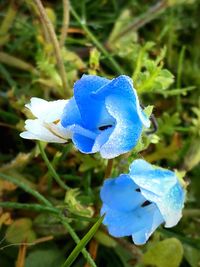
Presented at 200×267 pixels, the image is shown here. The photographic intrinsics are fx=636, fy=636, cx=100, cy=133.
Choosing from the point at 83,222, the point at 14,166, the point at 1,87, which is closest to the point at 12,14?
the point at 1,87

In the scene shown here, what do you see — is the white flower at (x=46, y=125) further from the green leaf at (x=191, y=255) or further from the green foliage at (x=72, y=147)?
the green leaf at (x=191, y=255)

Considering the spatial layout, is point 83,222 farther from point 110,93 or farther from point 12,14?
point 12,14

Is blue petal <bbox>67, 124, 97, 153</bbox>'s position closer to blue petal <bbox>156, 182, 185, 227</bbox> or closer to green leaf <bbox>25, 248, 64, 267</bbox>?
blue petal <bbox>156, 182, 185, 227</bbox>

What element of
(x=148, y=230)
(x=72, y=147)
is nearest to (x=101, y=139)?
(x=148, y=230)

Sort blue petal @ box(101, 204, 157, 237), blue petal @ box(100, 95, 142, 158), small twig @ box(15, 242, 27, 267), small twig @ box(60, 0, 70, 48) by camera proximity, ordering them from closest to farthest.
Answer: blue petal @ box(100, 95, 142, 158) < blue petal @ box(101, 204, 157, 237) < small twig @ box(15, 242, 27, 267) < small twig @ box(60, 0, 70, 48)

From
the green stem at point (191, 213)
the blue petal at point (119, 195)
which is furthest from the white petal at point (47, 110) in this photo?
the green stem at point (191, 213)

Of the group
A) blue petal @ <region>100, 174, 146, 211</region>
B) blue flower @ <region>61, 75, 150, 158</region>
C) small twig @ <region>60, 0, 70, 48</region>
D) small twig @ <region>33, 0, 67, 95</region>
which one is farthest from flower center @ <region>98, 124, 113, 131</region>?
small twig @ <region>60, 0, 70, 48</region>

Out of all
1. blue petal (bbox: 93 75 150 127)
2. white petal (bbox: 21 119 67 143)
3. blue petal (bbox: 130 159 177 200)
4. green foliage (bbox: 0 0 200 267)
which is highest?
blue petal (bbox: 93 75 150 127)
